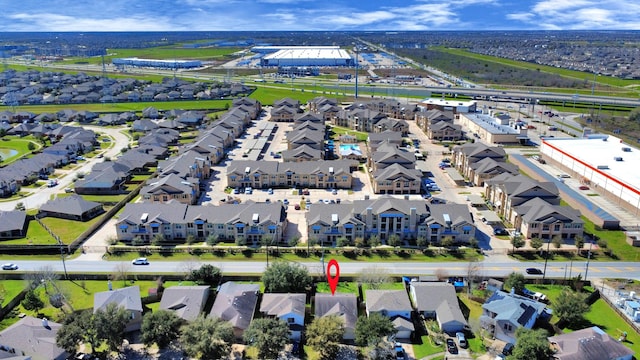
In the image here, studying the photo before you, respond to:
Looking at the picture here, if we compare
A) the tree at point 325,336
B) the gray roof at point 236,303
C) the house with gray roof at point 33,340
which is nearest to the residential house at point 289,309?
the gray roof at point 236,303

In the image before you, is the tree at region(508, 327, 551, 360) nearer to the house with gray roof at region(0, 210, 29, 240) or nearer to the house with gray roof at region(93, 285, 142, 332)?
the house with gray roof at region(93, 285, 142, 332)

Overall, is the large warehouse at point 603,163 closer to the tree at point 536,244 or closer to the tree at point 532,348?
the tree at point 536,244

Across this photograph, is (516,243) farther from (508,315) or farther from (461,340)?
(461,340)

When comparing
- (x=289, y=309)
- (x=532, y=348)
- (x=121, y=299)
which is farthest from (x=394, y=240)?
(x=121, y=299)

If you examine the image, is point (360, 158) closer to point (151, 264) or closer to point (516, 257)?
point (516, 257)

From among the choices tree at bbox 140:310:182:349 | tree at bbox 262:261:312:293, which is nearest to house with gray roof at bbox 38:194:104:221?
tree at bbox 140:310:182:349

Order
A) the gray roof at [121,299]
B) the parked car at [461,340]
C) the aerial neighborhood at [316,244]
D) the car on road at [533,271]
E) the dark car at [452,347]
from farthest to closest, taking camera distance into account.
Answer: the car on road at [533,271]
the gray roof at [121,299]
the parked car at [461,340]
the aerial neighborhood at [316,244]
the dark car at [452,347]

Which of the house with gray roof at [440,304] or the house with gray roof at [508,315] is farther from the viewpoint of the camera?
the house with gray roof at [440,304]
